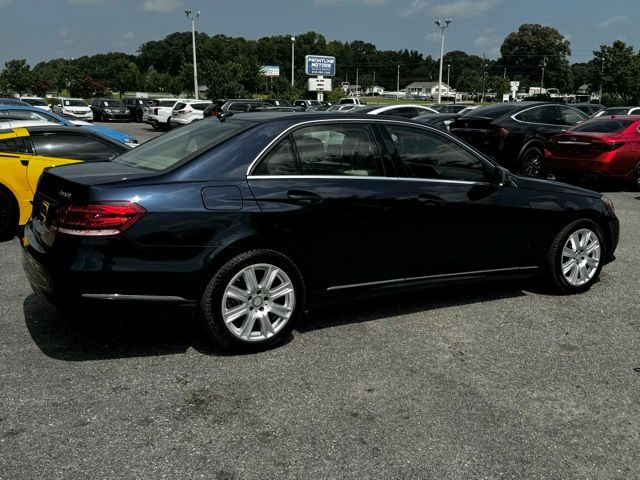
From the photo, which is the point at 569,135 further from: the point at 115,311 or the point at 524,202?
the point at 115,311

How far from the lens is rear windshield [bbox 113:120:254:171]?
4117 mm

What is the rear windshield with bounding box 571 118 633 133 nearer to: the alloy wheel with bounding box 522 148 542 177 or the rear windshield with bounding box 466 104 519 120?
the alloy wheel with bounding box 522 148 542 177

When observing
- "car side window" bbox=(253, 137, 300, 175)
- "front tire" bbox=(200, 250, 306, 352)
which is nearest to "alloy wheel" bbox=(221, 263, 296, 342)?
"front tire" bbox=(200, 250, 306, 352)

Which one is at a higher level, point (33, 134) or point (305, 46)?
point (305, 46)

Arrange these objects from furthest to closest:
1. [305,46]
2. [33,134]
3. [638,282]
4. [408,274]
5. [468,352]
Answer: [305,46] < [33,134] < [638,282] < [408,274] < [468,352]

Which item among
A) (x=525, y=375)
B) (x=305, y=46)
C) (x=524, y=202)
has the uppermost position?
(x=305, y=46)

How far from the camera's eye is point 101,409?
10.8 feet

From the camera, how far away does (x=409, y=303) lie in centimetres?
519

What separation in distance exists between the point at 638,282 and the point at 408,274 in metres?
2.75

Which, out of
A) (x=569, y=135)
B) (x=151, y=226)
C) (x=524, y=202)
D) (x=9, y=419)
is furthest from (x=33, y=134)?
(x=569, y=135)

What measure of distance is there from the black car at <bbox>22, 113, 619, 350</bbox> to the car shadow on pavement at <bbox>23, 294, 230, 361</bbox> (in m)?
0.13

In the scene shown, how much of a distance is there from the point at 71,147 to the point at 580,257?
6.09 metres

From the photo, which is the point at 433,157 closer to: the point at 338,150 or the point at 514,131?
the point at 338,150

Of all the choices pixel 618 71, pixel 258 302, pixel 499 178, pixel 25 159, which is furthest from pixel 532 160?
pixel 618 71
